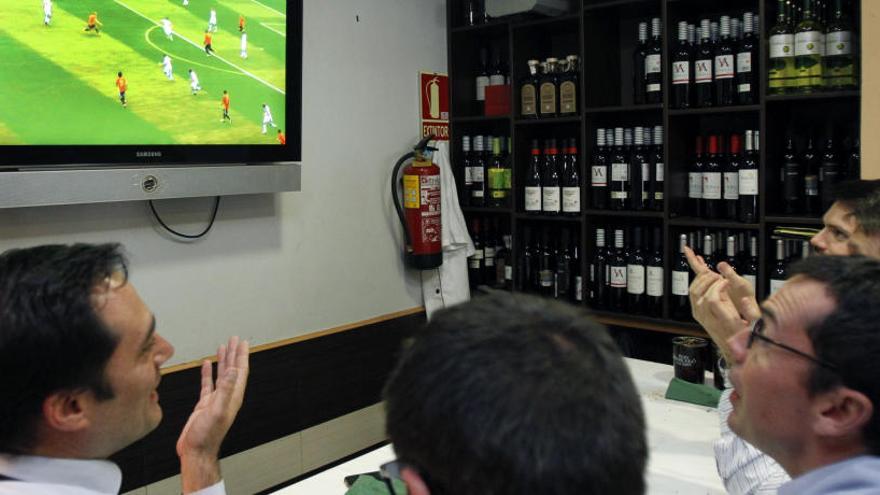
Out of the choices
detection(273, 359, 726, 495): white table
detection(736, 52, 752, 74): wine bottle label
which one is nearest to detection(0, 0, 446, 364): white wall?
detection(273, 359, 726, 495): white table

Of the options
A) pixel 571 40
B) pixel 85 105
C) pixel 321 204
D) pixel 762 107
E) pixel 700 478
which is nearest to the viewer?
pixel 700 478

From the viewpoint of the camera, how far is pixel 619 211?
364 cm

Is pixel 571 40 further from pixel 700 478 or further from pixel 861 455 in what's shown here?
pixel 861 455

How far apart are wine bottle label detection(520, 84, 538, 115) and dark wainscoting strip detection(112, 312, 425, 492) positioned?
3.83ft

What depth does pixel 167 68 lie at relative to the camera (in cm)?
280

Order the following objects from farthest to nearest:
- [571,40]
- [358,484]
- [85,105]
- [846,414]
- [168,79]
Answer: [571,40]
[168,79]
[85,105]
[358,484]
[846,414]

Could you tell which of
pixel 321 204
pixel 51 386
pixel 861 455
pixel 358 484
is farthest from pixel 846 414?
pixel 321 204

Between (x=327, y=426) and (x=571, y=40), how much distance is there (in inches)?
89.0

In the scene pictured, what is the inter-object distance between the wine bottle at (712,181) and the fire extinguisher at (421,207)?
4.14 feet

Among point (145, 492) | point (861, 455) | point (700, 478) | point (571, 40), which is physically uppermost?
point (571, 40)

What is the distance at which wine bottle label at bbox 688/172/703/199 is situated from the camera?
345 centimetres

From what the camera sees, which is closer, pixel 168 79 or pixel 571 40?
pixel 168 79

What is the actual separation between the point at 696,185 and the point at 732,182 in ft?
0.56

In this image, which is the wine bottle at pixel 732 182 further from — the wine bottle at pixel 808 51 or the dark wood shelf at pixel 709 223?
the wine bottle at pixel 808 51
